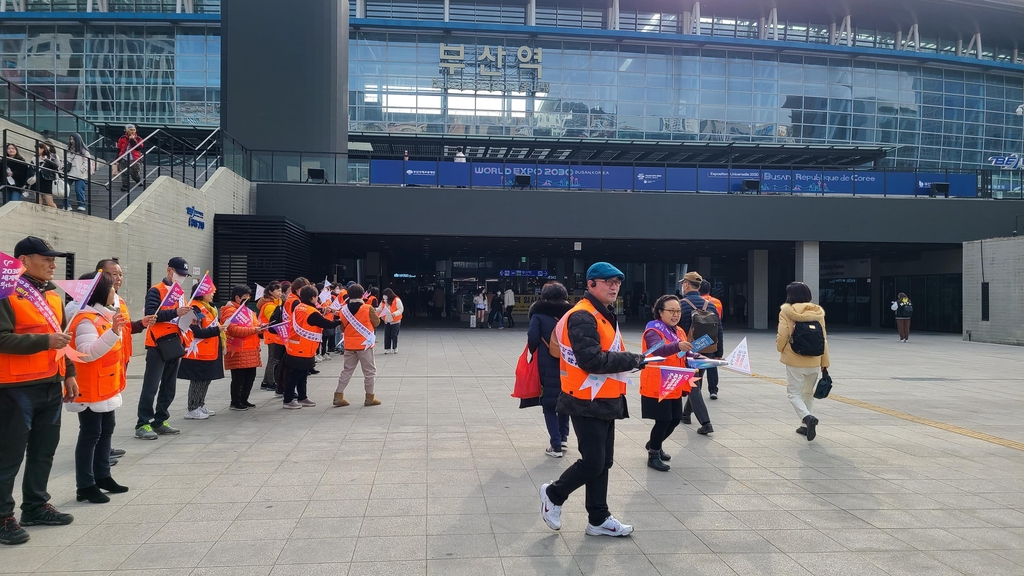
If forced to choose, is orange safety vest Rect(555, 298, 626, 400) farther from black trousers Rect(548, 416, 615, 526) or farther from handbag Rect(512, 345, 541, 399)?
handbag Rect(512, 345, 541, 399)

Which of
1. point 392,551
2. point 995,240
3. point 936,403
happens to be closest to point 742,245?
point 995,240

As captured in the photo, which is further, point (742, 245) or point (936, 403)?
point (742, 245)

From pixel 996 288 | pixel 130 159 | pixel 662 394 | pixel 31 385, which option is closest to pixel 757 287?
pixel 996 288

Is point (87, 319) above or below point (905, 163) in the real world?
below

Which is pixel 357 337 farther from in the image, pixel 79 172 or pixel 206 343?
pixel 79 172

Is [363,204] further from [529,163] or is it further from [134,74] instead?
[134,74]

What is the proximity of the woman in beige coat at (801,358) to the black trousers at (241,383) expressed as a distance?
21.3 feet

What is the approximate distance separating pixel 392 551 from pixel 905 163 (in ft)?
144

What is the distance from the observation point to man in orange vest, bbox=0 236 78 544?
12.9ft

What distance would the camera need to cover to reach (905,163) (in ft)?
128

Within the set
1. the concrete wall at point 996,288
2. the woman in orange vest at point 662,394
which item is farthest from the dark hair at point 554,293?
the concrete wall at point 996,288

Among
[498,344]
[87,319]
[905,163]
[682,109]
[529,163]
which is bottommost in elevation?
[498,344]

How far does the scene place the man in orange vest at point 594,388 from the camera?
12.9ft

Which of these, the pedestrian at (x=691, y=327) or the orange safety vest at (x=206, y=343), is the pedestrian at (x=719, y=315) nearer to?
the pedestrian at (x=691, y=327)
